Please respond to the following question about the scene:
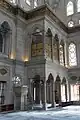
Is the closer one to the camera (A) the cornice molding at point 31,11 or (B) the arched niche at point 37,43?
(A) the cornice molding at point 31,11

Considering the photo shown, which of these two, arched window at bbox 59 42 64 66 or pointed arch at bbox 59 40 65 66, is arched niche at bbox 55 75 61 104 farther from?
pointed arch at bbox 59 40 65 66

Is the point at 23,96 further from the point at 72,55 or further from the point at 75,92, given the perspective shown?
the point at 72,55

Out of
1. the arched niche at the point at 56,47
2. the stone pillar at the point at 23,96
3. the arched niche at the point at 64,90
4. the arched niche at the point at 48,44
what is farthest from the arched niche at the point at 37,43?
the arched niche at the point at 64,90

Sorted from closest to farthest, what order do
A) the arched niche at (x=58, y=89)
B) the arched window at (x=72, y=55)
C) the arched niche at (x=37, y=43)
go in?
the arched niche at (x=37, y=43), the arched niche at (x=58, y=89), the arched window at (x=72, y=55)

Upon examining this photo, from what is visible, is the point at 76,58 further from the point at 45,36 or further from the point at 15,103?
the point at 15,103

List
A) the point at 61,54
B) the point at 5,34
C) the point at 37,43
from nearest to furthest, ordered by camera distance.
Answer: the point at 5,34 < the point at 37,43 < the point at 61,54

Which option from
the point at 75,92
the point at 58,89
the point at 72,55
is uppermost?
the point at 72,55

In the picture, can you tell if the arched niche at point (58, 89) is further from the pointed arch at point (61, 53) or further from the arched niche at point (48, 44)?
the arched niche at point (48, 44)

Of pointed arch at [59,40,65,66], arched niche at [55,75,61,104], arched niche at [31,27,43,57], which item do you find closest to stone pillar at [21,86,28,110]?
arched niche at [31,27,43,57]

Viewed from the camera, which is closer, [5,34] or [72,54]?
[5,34]

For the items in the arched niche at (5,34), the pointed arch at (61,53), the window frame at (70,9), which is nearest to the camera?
the arched niche at (5,34)

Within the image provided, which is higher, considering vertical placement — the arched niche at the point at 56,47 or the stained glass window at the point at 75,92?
the arched niche at the point at 56,47

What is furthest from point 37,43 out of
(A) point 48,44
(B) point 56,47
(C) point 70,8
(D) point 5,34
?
(C) point 70,8

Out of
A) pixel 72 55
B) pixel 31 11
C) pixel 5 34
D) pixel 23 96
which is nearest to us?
pixel 23 96
